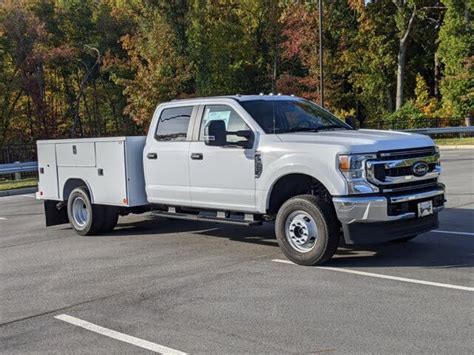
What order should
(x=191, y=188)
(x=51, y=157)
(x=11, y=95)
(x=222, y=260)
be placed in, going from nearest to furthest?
(x=222, y=260) < (x=191, y=188) < (x=51, y=157) < (x=11, y=95)

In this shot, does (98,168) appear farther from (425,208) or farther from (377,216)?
(425,208)

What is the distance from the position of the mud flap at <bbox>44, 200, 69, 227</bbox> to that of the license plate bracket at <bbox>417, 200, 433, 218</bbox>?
6.61 metres

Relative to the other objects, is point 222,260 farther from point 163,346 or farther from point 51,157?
point 51,157

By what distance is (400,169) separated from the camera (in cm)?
705

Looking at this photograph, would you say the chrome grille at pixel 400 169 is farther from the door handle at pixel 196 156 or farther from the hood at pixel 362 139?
the door handle at pixel 196 156

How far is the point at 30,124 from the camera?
40.4 meters

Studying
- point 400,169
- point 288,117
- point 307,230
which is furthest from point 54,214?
point 400,169

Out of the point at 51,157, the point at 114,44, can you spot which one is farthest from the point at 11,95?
the point at 51,157

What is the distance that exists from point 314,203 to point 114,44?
36.9 m

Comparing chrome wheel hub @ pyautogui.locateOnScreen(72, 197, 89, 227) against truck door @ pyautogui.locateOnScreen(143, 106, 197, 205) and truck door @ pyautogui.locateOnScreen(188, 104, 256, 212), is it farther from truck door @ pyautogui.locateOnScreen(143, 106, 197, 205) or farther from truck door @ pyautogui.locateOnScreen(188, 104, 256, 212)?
→ truck door @ pyautogui.locateOnScreen(188, 104, 256, 212)

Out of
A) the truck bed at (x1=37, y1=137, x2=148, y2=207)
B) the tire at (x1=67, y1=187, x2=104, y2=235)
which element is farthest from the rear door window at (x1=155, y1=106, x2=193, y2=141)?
the tire at (x1=67, y1=187, x2=104, y2=235)

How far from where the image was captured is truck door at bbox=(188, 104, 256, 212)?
7.96m

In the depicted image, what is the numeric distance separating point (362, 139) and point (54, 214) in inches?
253

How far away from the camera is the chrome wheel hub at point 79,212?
10.4m
